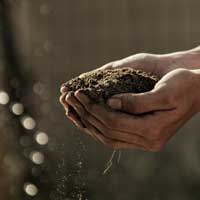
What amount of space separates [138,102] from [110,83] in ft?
0.43

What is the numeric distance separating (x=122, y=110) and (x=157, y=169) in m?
2.48

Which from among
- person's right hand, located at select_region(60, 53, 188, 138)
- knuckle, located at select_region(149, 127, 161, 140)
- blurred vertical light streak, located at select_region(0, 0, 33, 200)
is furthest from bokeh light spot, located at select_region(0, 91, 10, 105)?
knuckle, located at select_region(149, 127, 161, 140)

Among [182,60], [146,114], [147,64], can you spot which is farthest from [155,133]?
[182,60]

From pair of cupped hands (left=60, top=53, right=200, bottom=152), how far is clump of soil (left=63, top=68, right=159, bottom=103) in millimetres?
32

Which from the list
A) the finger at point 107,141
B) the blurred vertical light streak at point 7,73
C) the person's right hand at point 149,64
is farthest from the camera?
the blurred vertical light streak at point 7,73

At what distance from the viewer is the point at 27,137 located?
4113 mm

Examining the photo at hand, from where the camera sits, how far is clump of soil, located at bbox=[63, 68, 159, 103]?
1.61 m

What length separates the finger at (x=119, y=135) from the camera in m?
1.62

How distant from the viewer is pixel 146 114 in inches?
64.8

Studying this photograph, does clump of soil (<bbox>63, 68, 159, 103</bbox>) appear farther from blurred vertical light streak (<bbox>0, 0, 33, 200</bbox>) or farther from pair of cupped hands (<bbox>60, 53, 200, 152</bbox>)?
blurred vertical light streak (<bbox>0, 0, 33, 200</bbox>)

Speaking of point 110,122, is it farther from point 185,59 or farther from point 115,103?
point 185,59

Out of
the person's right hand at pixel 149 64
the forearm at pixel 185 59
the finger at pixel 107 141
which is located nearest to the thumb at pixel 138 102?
the finger at pixel 107 141

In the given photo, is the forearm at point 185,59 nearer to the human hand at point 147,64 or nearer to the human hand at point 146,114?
the human hand at point 147,64

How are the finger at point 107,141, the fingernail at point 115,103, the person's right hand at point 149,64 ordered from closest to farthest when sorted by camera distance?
the fingernail at point 115,103, the finger at point 107,141, the person's right hand at point 149,64
